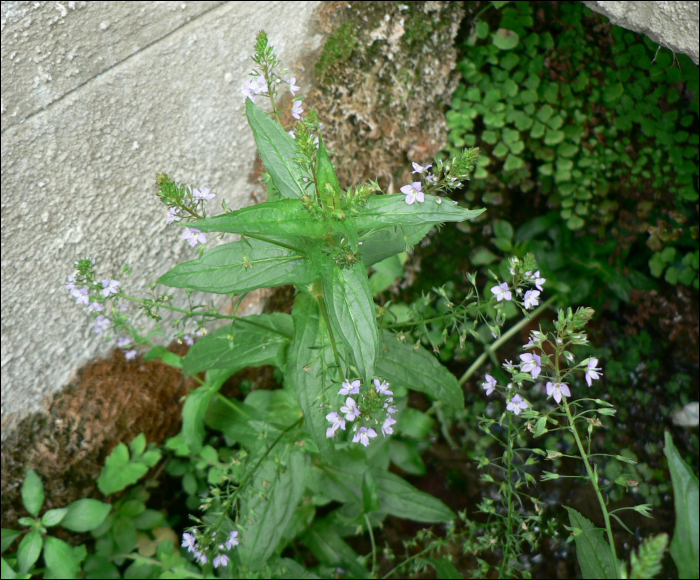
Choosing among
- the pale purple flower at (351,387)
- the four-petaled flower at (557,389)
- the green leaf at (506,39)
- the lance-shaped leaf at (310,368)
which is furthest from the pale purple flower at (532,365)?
the green leaf at (506,39)

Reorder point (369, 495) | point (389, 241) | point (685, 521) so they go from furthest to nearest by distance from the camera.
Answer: point (369, 495) → point (389, 241) → point (685, 521)

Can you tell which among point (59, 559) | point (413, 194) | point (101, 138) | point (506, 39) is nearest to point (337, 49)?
point (506, 39)

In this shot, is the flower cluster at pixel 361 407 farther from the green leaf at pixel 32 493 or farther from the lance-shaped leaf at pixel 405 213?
the green leaf at pixel 32 493

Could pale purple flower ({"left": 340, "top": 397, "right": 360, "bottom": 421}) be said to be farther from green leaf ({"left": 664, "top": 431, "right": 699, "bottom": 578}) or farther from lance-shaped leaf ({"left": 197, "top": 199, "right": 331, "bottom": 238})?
green leaf ({"left": 664, "top": 431, "right": 699, "bottom": 578})

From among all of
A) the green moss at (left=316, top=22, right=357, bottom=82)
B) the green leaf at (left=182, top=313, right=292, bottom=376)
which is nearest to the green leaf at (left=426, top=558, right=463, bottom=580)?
the green leaf at (left=182, top=313, right=292, bottom=376)

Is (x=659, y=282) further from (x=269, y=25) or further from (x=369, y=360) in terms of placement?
(x=269, y=25)

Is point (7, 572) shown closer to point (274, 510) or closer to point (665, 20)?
point (274, 510)
